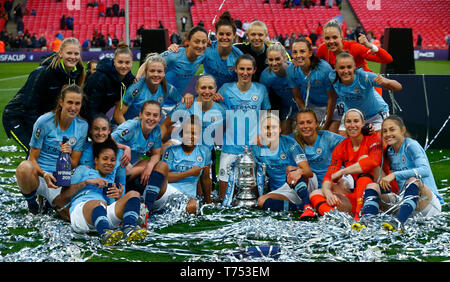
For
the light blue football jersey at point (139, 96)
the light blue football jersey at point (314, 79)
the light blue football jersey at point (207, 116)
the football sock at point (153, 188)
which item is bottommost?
the football sock at point (153, 188)

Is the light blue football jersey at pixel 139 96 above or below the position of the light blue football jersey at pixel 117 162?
above

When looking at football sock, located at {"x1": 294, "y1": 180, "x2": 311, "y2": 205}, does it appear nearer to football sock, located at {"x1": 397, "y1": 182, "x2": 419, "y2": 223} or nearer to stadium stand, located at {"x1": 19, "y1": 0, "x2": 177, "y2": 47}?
football sock, located at {"x1": 397, "y1": 182, "x2": 419, "y2": 223}

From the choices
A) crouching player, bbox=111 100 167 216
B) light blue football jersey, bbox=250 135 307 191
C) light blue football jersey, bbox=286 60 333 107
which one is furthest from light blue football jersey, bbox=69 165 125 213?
light blue football jersey, bbox=286 60 333 107

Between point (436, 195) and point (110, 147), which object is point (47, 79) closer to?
point (110, 147)

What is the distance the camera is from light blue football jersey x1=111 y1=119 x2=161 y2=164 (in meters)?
5.32

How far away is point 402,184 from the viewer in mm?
4816

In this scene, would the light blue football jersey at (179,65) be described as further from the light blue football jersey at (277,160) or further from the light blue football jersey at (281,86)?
the light blue football jersey at (277,160)

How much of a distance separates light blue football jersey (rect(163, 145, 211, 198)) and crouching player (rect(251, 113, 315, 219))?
1.94 ft

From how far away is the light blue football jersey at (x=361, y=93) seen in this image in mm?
5723

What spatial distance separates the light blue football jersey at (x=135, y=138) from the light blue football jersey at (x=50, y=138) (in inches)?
17.8

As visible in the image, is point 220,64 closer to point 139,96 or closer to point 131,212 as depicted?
point 139,96

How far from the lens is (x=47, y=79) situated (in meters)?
5.21

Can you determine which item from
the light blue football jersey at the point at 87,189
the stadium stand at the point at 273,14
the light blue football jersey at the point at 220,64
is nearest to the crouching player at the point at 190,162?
the light blue football jersey at the point at 87,189

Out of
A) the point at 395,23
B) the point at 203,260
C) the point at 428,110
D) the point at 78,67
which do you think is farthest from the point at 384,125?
the point at 395,23
